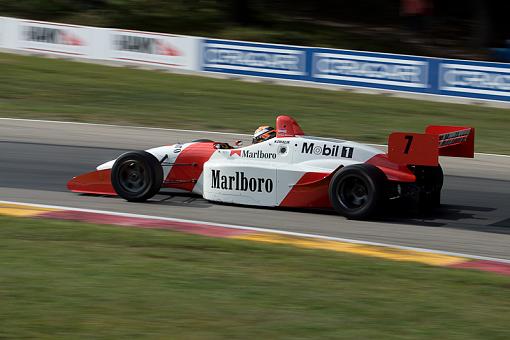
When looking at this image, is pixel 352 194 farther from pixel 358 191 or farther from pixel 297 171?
pixel 297 171

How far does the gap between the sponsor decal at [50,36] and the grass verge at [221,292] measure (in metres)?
18.5

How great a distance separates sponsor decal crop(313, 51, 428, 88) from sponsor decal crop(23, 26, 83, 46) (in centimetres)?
759

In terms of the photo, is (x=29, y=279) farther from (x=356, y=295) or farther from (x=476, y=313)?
(x=476, y=313)

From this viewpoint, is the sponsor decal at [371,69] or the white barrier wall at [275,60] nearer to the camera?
the white barrier wall at [275,60]

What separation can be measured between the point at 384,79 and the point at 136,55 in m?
7.39

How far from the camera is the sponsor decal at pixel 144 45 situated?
1030 inches

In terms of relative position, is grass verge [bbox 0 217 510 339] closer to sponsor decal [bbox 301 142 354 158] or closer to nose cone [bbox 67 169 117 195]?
sponsor decal [bbox 301 142 354 158]

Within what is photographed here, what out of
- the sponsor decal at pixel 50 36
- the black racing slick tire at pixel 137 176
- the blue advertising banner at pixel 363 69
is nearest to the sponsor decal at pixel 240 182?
the black racing slick tire at pixel 137 176

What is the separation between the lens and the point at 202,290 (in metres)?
7.56

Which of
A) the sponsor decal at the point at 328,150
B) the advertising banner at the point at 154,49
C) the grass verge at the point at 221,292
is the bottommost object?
the grass verge at the point at 221,292

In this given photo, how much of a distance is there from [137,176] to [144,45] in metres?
15.4

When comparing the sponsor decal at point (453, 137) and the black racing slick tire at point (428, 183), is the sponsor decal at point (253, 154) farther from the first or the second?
the sponsor decal at point (453, 137)

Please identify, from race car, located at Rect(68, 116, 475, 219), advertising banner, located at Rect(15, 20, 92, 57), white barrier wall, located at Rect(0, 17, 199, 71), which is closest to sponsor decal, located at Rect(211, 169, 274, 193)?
race car, located at Rect(68, 116, 475, 219)

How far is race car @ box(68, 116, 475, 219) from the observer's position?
417 inches
